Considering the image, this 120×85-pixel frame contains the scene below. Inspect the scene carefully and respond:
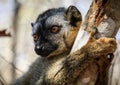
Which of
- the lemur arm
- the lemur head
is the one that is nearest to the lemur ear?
the lemur head

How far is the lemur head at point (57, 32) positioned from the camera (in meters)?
1.07

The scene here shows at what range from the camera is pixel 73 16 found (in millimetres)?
1091

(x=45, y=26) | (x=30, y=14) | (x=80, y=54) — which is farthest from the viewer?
(x=30, y=14)

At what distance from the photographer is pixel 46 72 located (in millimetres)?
1065

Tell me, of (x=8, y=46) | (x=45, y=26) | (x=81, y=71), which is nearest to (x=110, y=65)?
(x=81, y=71)

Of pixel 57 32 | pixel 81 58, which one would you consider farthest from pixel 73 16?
pixel 81 58

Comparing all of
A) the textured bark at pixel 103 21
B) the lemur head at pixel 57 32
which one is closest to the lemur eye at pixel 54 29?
the lemur head at pixel 57 32

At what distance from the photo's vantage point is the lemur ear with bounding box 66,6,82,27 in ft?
3.57

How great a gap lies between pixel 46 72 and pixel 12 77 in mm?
149

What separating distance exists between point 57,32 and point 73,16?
0.07 meters

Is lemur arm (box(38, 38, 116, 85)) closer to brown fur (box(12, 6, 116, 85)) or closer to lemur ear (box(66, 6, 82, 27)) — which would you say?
brown fur (box(12, 6, 116, 85))

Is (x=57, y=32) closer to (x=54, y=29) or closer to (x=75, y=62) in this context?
(x=54, y=29)

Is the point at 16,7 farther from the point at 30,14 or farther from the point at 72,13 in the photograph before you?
the point at 72,13

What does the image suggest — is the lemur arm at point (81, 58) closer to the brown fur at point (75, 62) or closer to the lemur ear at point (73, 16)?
the brown fur at point (75, 62)
